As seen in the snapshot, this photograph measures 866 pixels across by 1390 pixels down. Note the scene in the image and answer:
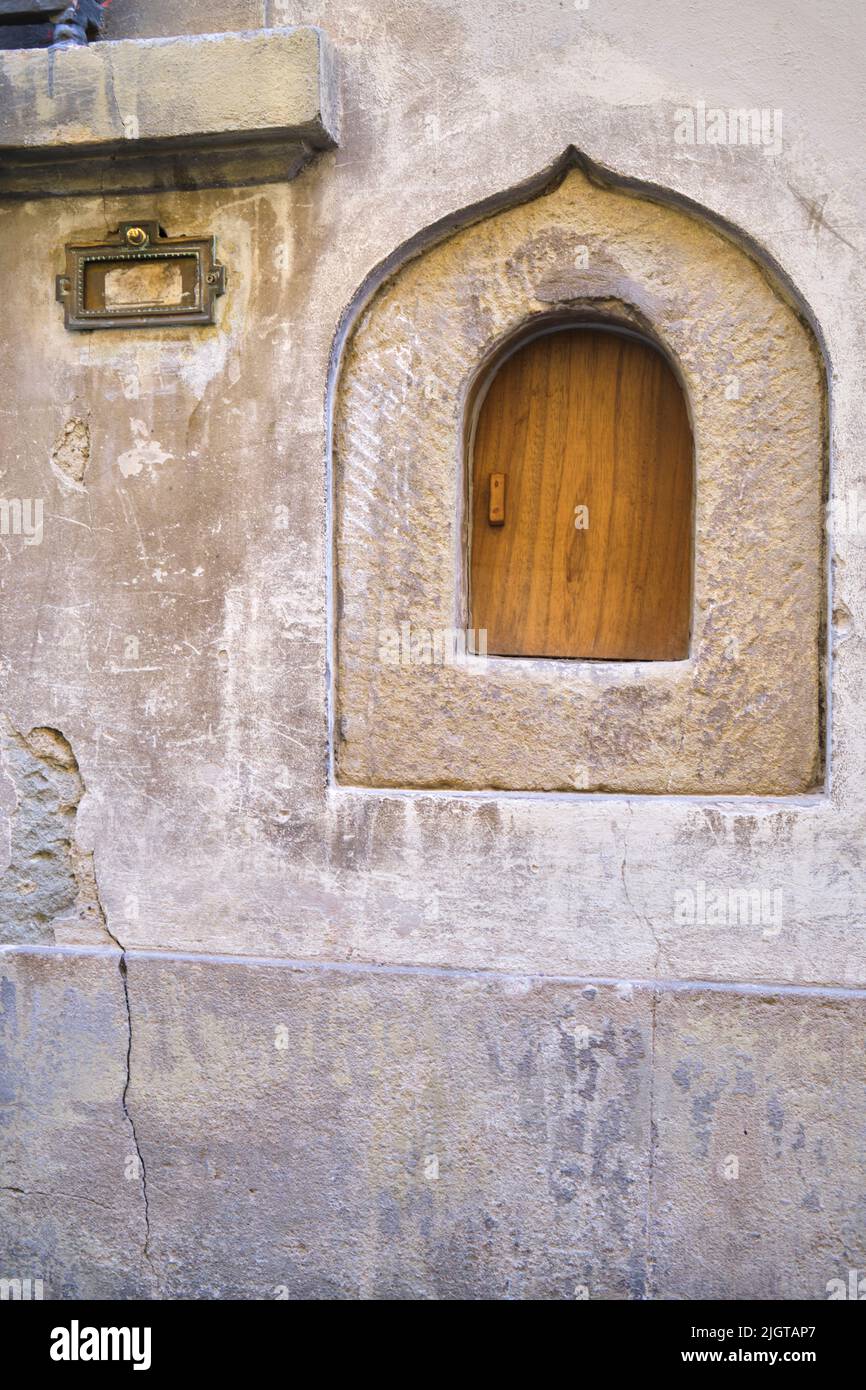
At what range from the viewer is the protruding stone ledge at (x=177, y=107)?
12.1 feet

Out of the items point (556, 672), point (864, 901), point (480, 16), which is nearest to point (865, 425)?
point (556, 672)

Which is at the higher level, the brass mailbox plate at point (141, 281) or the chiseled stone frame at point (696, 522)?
the brass mailbox plate at point (141, 281)

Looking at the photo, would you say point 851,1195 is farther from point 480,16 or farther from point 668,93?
point 480,16

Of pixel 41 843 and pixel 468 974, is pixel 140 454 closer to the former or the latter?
pixel 41 843

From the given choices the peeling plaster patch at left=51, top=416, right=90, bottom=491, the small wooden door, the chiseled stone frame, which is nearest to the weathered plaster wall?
the peeling plaster patch at left=51, top=416, right=90, bottom=491

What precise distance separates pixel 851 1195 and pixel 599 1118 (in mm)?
744

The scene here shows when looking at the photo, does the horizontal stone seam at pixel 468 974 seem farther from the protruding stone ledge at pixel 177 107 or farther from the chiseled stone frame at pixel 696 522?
the protruding stone ledge at pixel 177 107

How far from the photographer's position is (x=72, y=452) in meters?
4.01

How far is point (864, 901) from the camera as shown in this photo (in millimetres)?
3609

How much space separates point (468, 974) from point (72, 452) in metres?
2.11

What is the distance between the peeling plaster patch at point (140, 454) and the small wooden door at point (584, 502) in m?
1.03

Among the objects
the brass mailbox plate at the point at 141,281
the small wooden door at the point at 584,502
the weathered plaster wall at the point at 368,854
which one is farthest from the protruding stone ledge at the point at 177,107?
the small wooden door at the point at 584,502

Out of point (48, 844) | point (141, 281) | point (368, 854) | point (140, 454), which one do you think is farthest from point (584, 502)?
point (48, 844)

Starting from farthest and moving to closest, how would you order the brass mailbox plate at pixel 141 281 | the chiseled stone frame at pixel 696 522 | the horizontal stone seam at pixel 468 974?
the brass mailbox plate at pixel 141 281, the chiseled stone frame at pixel 696 522, the horizontal stone seam at pixel 468 974
